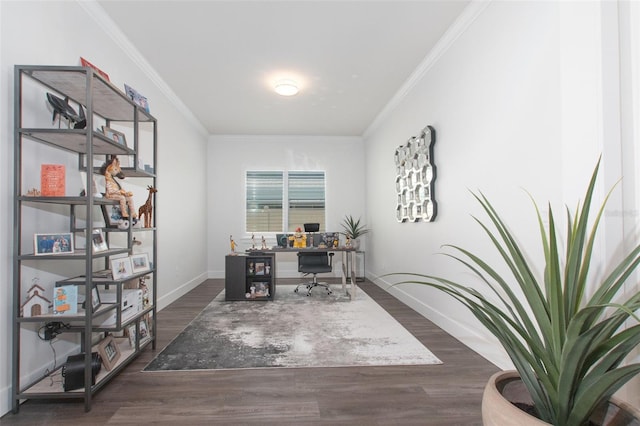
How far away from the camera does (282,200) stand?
21.5 feet

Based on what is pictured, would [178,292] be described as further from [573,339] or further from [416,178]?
[573,339]

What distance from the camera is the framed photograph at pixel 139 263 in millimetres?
2441

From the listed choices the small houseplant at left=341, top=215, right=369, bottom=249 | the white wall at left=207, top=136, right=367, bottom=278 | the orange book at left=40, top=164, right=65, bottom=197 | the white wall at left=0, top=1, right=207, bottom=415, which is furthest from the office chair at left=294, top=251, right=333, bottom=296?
the orange book at left=40, top=164, right=65, bottom=197

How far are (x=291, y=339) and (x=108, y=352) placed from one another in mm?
1430

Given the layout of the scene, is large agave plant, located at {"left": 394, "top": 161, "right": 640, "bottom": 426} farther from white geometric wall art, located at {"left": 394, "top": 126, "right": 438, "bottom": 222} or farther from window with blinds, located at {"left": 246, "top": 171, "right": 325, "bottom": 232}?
window with blinds, located at {"left": 246, "top": 171, "right": 325, "bottom": 232}

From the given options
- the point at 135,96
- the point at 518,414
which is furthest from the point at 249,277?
the point at 518,414

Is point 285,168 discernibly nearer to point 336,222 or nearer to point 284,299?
point 336,222

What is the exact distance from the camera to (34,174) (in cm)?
207

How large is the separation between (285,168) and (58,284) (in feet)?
15.7

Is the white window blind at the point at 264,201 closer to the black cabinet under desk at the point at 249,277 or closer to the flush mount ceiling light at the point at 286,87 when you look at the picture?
the black cabinet under desk at the point at 249,277

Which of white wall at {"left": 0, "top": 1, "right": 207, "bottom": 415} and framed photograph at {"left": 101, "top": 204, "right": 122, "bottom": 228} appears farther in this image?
framed photograph at {"left": 101, "top": 204, "right": 122, "bottom": 228}

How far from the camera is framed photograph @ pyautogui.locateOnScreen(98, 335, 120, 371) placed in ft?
7.04

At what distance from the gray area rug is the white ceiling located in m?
2.82

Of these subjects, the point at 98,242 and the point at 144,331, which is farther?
the point at 144,331
